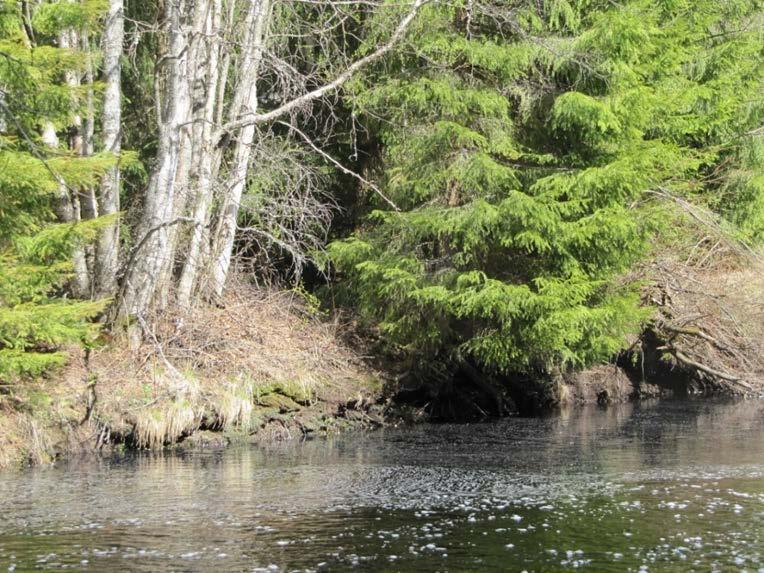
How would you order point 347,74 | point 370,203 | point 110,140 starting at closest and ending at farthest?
point 347,74, point 110,140, point 370,203

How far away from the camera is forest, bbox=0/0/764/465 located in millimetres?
14555

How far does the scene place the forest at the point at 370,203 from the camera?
47.8 ft

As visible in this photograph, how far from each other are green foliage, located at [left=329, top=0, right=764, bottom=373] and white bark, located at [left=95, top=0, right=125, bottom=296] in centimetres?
376

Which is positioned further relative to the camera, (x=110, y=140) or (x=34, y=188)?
(x=110, y=140)

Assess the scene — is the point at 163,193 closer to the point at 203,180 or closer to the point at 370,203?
the point at 203,180

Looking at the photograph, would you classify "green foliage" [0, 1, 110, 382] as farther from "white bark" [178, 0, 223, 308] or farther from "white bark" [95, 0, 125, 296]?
"white bark" [178, 0, 223, 308]

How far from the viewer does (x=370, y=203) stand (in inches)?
737

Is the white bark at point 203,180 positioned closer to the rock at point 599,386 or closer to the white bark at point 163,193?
the white bark at point 163,193

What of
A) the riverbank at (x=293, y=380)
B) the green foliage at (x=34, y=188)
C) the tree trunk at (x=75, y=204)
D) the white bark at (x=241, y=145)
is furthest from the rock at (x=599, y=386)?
the green foliage at (x=34, y=188)

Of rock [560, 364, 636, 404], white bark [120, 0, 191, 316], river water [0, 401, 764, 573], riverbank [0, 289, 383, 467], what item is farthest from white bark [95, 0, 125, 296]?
rock [560, 364, 636, 404]

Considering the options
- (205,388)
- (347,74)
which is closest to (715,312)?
(347,74)

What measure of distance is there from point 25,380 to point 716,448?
366 inches

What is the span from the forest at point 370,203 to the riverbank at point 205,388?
0.04 metres

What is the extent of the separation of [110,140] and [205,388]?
4.31m
